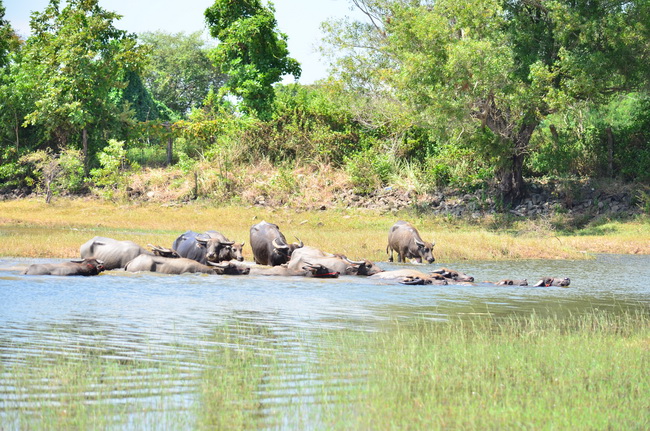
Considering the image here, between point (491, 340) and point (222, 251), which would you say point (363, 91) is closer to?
point (222, 251)

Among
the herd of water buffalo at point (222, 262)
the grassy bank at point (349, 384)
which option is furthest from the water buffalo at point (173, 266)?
the grassy bank at point (349, 384)

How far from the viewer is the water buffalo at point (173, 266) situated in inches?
645

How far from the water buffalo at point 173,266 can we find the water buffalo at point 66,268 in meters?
0.96

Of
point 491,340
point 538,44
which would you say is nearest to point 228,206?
point 538,44

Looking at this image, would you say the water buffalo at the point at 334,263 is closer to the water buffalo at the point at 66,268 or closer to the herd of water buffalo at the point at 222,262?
the herd of water buffalo at the point at 222,262

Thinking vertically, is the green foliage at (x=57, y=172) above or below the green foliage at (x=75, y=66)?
below

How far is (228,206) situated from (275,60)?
9219mm

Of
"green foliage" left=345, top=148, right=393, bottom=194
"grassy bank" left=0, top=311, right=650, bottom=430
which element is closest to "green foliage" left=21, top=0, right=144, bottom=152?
"green foliage" left=345, top=148, right=393, bottom=194

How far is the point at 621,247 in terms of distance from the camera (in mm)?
25453

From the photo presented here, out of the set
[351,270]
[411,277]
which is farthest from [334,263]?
[411,277]

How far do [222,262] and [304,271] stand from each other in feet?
6.82

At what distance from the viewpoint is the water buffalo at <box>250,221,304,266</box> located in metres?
18.5

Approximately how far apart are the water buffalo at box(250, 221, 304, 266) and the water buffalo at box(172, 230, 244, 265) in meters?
0.89

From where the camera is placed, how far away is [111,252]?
16.8 metres
